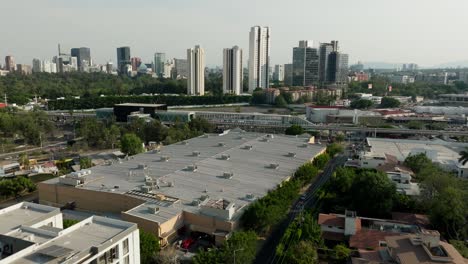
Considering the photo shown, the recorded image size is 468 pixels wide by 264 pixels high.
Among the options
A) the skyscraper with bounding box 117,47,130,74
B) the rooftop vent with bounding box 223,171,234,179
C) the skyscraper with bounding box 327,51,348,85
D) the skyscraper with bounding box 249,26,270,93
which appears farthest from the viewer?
the skyscraper with bounding box 117,47,130,74

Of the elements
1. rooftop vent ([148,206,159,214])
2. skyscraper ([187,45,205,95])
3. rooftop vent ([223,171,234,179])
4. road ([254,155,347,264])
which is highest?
skyscraper ([187,45,205,95])

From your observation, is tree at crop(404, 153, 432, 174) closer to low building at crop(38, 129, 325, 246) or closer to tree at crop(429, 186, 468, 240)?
low building at crop(38, 129, 325, 246)

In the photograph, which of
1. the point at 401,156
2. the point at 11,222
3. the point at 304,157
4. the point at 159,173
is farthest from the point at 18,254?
the point at 401,156

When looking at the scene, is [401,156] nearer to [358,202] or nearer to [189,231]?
[358,202]

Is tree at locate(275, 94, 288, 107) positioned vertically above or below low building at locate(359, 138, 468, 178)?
above

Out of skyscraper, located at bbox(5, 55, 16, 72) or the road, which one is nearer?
the road

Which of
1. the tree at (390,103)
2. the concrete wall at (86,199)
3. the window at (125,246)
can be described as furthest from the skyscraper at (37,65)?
the window at (125,246)

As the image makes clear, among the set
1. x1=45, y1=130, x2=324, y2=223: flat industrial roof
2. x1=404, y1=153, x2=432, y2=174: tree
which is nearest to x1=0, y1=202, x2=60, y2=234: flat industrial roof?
x1=45, y1=130, x2=324, y2=223: flat industrial roof

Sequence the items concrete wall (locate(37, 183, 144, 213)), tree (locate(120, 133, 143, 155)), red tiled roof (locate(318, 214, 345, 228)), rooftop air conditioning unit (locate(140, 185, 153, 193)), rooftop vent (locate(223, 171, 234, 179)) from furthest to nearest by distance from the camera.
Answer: tree (locate(120, 133, 143, 155)) < rooftop vent (locate(223, 171, 234, 179)) < rooftop air conditioning unit (locate(140, 185, 153, 193)) < concrete wall (locate(37, 183, 144, 213)) < red tiled roof (locate(318, 214, 345, 228))
